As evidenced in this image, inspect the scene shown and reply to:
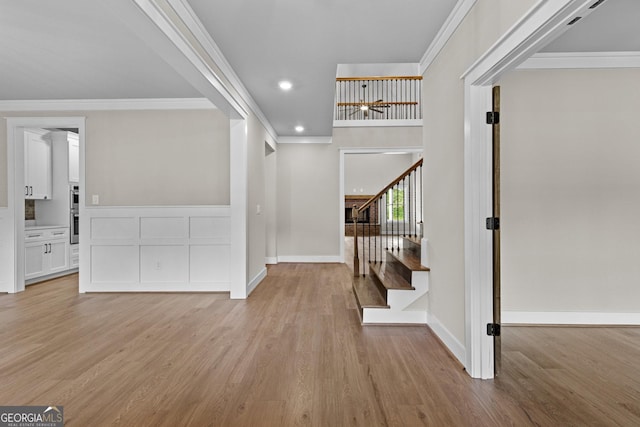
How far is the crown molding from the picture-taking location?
2.29 meters

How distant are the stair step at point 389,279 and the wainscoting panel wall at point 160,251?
2.06m

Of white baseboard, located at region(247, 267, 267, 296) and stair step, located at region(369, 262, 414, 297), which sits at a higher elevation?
stair step, located at region(369, 262, 414, 297)

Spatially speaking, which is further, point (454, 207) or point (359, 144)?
point (359, 144)

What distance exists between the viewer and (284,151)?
23.2 feet

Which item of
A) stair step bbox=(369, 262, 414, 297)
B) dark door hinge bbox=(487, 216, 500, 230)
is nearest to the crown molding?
dark door hinge bbox=(487, 216, 500, 230)

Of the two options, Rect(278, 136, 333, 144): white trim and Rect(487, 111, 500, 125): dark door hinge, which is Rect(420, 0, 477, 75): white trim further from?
Rect(278, 136, 333, 144): white trim

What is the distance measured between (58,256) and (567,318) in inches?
277

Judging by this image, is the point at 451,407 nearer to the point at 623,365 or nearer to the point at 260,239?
the point at 623,365

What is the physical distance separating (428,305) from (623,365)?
4.62 feet

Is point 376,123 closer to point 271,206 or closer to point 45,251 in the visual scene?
point 271,206

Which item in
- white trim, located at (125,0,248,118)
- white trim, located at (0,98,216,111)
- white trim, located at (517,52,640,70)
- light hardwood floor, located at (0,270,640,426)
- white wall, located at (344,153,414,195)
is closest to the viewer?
light hardwood floor, located at (0,270,640,426)

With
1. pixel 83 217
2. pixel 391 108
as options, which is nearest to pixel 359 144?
pixel 391 108

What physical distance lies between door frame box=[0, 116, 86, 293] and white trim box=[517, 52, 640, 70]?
5.57 m

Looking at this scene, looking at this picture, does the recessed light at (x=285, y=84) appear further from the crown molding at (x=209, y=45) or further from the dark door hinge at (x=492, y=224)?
the dark door hinge at (x=492, y=224)
